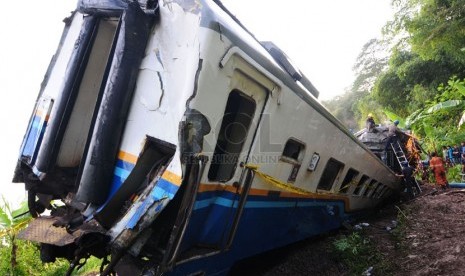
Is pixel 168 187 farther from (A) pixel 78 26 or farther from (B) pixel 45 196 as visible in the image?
(A) pixel 78 26

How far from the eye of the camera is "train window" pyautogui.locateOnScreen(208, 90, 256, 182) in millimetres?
3037

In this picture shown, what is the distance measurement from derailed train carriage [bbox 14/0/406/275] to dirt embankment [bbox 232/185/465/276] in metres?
1.71

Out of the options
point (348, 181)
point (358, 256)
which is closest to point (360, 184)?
point (348, 181)

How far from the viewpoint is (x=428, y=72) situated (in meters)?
16.7

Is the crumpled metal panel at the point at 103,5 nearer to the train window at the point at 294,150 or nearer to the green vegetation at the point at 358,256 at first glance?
the train window at the point at 294,150

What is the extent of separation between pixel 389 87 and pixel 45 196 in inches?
732

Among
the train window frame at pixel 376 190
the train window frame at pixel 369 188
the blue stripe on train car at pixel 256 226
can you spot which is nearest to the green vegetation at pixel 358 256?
the blue stripe on train car at pixel 256 226

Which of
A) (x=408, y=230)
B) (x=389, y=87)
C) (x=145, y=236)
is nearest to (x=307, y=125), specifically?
(x=145, y=236)

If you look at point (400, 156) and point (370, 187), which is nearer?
point (370, 187)

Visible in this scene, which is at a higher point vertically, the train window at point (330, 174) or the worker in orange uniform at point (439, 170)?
the worker in orange uniform at point (439, 170)

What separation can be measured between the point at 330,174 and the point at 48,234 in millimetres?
3770

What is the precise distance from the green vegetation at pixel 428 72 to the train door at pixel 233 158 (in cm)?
1114

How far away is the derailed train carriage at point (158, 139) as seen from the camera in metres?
2.41

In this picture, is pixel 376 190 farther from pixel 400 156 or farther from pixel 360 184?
pixel 400 156
